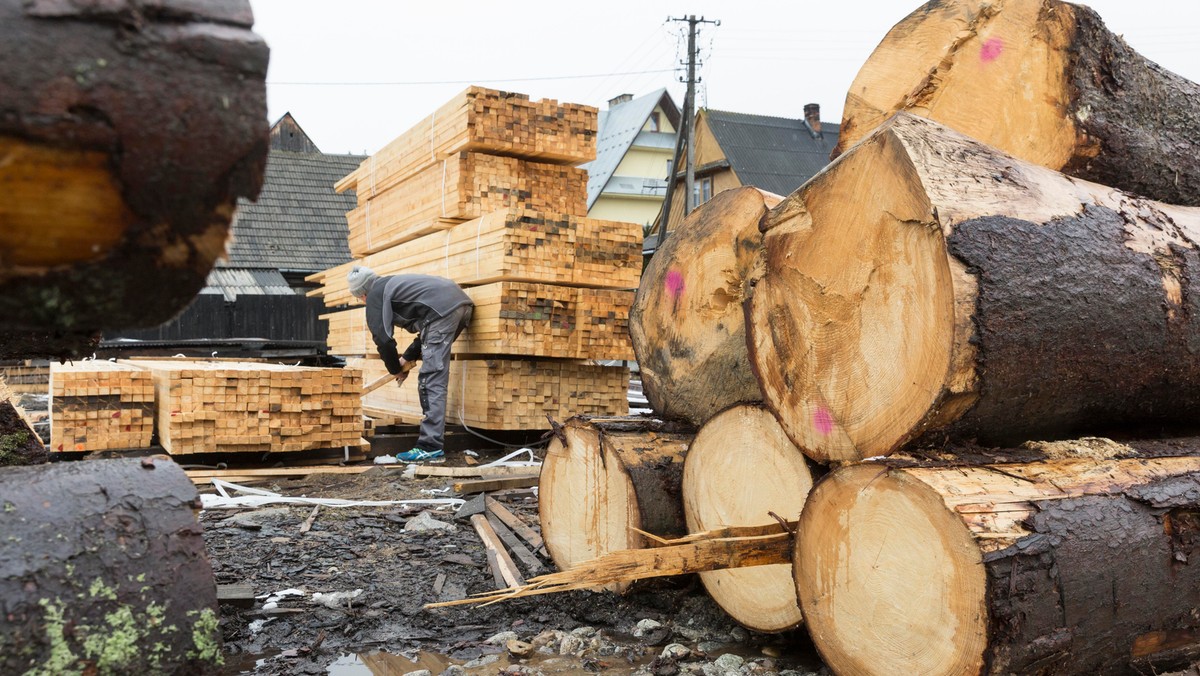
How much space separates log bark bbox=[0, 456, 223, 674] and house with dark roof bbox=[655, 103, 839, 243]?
25.1 m

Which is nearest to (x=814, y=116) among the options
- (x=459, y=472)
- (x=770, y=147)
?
(x=770, y=147)

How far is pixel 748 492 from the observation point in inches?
129

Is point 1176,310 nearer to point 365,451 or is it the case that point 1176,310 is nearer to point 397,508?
point 397,508

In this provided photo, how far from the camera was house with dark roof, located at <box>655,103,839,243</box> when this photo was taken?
2698cm

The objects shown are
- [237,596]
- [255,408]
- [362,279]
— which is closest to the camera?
A: [237,596]

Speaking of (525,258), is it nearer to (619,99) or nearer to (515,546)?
(515,546)

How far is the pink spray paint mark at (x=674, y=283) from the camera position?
3.83 m

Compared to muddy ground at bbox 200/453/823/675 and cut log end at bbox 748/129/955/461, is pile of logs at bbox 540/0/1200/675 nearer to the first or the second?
cut log end at bbox 748/129/955/461

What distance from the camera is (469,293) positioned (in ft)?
25.8

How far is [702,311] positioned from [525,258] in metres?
3.62

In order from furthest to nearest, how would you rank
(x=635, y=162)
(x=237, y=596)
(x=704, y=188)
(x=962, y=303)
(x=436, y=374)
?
(x=635, y=162) < (x=704, y=188) < (x=436, y=374) < (x=237, y=596) < (x=962, y=303)

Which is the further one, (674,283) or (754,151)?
(754,151)

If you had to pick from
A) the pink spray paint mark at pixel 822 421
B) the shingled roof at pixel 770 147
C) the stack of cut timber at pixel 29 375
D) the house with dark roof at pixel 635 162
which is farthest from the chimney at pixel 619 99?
the pink spray paint mark at pixel 822 421

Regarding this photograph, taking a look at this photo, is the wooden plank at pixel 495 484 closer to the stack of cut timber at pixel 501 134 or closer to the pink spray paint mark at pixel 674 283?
the pink spray paint mark at pixel 674 283
